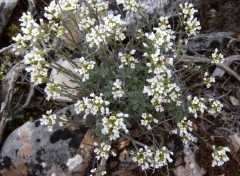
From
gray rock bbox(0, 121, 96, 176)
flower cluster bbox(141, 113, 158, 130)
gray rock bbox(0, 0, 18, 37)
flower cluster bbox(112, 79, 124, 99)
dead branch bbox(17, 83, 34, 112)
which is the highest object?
gray rock bbox(0, 0, 18, 37)

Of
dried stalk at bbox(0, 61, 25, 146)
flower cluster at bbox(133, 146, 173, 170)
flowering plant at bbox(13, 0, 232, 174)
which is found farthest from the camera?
dried stalk at bbox(0, 61, 25, 146)

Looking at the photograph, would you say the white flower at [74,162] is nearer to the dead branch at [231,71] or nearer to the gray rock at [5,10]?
the dead branch at [231,71]

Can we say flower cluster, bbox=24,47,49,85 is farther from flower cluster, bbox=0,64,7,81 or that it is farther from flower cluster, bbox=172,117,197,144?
flower cluster, bbox=0,64,7,81

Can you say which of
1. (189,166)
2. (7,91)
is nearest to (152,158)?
(189,166)

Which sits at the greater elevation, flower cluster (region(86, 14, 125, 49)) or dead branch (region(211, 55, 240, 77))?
flower cluster (region(86, 14, 125, 49))

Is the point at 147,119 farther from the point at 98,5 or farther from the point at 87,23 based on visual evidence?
the point at 98,5

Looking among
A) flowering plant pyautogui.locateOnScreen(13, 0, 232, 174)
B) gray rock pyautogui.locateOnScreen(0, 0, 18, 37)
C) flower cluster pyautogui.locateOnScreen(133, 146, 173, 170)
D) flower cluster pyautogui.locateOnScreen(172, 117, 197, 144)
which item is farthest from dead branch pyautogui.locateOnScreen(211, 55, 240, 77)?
gray rock pyautogui.locateOnScreen(0, 0, 18, 37)

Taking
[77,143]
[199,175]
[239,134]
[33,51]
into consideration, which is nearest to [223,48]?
[239,134]

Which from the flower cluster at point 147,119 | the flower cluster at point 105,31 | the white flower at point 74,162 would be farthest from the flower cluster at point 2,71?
the flower cluster at point 147,119
